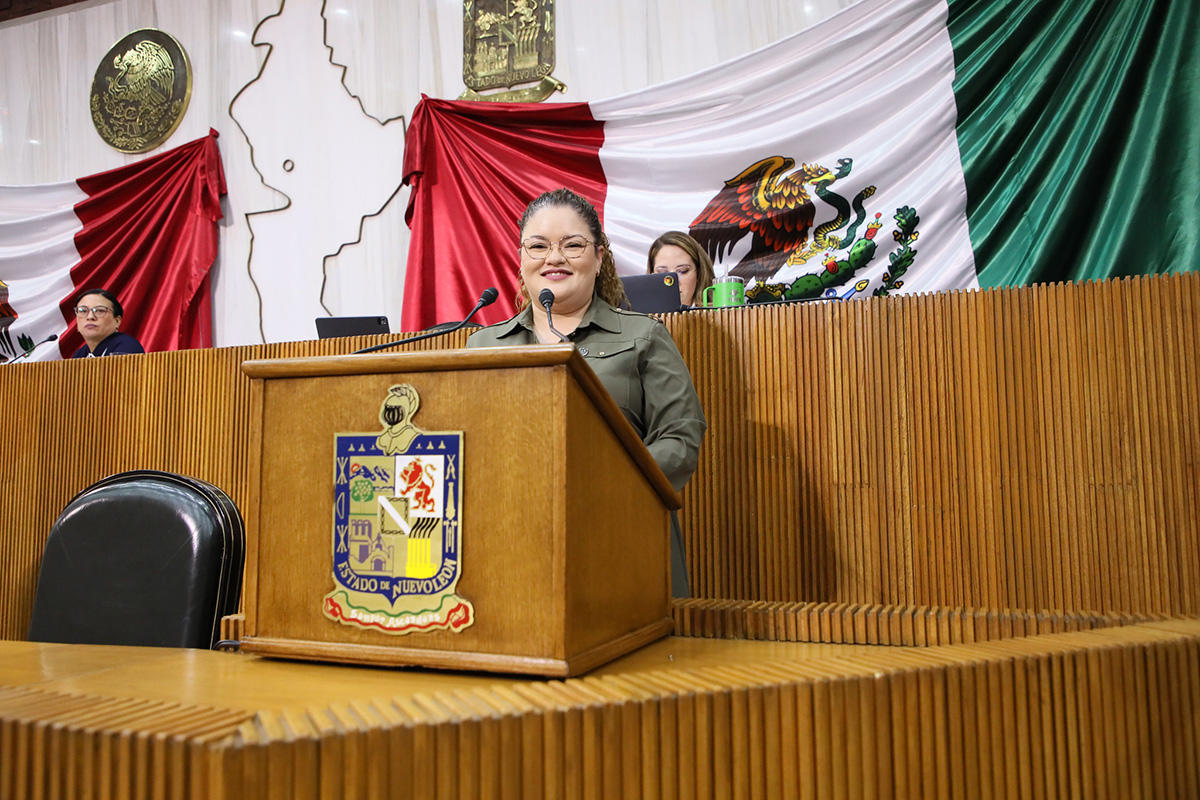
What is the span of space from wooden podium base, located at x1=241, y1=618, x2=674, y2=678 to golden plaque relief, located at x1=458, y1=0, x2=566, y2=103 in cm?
385

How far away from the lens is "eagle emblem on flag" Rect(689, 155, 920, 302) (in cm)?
353

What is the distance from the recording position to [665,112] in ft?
13.0

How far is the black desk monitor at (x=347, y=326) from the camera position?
308 cm

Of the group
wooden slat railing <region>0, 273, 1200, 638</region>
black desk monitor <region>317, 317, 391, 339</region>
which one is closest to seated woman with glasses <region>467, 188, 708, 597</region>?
wooden slat railing <region>0, 273, 1200, 638</region>

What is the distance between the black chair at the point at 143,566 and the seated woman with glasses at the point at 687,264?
92.4 inches

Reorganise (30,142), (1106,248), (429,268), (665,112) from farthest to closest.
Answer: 1. (30,142)
2. (429,268)
3. (665,112)
4. (1106,248)

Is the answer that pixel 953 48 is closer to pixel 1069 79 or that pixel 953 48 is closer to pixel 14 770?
pixel 1069 79

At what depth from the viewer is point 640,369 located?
5.95 ft

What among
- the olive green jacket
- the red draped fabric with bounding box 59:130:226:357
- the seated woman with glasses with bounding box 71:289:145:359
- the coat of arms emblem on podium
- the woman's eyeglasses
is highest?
the red draped fabric with bounding box 59:130:226:357

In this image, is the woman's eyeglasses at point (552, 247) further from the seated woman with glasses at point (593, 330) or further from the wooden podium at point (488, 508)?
the wooden podium at point (488, 508)

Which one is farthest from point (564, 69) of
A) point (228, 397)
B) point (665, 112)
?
point (228, 397)

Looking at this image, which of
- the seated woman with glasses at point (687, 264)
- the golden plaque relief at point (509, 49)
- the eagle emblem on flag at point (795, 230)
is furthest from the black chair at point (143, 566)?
the golden plaque relief at point (509, 49)

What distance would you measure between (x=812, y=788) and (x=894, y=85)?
11.0ft

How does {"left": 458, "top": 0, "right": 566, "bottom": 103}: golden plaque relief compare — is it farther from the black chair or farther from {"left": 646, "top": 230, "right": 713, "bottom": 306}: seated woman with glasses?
the black chair
